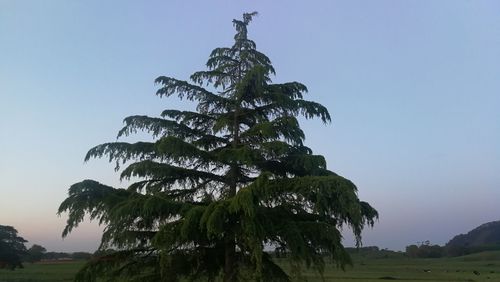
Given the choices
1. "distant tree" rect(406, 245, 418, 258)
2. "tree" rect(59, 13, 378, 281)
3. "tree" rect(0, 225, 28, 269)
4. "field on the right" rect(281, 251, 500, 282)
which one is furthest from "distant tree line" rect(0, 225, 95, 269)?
"distant tree" rect(406, 245, 418, 258)

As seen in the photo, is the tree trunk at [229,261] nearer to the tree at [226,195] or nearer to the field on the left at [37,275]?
the tree at [226,195]

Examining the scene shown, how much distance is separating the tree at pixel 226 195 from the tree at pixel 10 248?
2747 inches

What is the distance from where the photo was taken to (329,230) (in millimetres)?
10492

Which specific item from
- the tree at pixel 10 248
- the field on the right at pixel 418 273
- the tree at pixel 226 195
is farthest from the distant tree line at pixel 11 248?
the tree at pixel 226 195

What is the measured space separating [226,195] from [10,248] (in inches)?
3068

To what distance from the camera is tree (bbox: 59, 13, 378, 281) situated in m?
10.4

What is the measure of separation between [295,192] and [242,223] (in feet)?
4.72

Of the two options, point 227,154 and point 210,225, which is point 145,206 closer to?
point 210,225

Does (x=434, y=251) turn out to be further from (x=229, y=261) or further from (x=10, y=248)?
(x=229, y=261)

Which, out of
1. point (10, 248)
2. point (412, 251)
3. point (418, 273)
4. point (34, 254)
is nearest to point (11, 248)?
point (10, 248)

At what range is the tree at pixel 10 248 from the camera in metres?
74.1

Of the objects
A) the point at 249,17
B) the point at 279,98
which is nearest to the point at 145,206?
the point at 279,98

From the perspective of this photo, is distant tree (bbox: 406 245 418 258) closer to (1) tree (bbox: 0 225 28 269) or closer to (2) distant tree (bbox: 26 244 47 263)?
(2) distant tree (bbox: 26 244 47 263)

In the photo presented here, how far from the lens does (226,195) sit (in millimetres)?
12922
